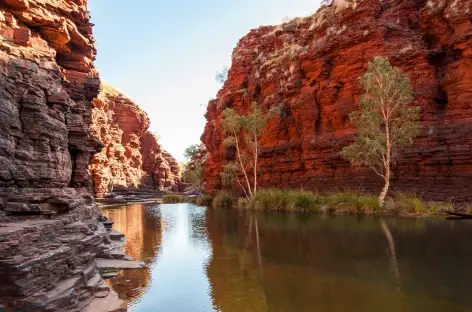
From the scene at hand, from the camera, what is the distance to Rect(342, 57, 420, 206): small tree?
23.8 metres

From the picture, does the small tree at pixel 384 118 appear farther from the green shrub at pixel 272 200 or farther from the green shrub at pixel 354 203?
the green shrub at pixel 272 200

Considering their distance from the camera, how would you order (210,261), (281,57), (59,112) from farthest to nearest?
1. (281,57)
2. (210,261)
3. (59,112)

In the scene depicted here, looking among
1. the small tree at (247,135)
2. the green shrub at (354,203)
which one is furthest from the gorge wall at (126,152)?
the green shrub at (354,203)

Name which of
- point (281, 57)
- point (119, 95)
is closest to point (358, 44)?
point (281, 57)

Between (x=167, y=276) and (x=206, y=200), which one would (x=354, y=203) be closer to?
(x=167, y=276)

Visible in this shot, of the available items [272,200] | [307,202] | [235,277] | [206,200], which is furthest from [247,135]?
[235,277]

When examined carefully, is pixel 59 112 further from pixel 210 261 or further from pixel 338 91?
pixel 338 91

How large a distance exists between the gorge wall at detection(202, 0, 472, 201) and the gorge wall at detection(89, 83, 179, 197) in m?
35.5

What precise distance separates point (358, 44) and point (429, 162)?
1238 centimetres

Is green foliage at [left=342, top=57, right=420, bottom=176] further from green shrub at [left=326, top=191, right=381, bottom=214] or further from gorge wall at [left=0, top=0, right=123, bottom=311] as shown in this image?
gorge wall at [left=0, top=0, right=123, bottom=311]

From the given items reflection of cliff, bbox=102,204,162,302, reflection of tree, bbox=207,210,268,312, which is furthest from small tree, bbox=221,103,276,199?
reflection of tree, bbox=207,210,268,312

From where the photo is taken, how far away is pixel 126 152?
3425 inches

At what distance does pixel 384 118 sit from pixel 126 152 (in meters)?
72.9

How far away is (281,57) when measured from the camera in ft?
132
